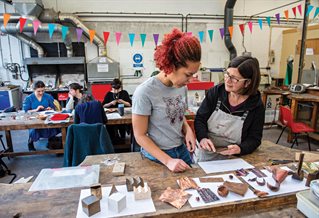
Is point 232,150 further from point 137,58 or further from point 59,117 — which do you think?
point 137,58

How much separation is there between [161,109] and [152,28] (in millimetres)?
5771

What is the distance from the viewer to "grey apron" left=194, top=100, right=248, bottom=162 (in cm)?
142

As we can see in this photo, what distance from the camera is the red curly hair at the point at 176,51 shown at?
3.53ft

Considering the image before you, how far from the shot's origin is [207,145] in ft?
4.47

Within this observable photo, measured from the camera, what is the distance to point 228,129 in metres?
1.45

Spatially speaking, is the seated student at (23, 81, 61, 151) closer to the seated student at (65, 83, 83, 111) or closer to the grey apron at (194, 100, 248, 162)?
the seated student at (65, 83, 83, 111)

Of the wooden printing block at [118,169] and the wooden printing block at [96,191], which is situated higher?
the wooden printing block at [96,191]

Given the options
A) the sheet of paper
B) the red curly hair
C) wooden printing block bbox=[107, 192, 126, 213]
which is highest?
the red curly hair

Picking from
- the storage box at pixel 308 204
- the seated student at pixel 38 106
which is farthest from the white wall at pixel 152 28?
the storage box at pixel 308 204

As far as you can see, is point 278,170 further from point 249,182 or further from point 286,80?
point 286,80

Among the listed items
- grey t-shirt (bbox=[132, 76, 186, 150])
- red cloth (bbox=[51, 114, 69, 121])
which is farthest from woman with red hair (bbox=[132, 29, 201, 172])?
red cloth (bbox=[51, 114, 69, 121])

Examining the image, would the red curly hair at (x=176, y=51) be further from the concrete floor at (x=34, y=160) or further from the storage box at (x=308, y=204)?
the concrete floor at (x=34, y=160)

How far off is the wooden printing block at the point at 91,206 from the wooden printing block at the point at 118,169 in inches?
12.4

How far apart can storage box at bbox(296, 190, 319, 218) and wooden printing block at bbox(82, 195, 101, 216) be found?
2.73ft
